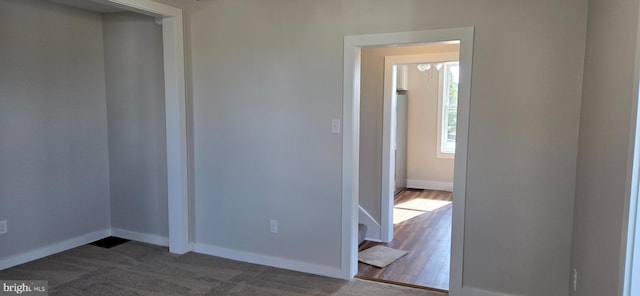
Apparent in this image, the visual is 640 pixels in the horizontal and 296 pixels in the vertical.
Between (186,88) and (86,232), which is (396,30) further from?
(86,232)

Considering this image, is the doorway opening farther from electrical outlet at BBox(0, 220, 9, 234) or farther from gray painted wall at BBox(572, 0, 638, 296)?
electrical outlet at BBox(0, 220, 9, 234)

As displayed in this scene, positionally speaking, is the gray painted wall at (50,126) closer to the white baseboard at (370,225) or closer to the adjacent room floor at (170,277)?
the adjacent room floor at (170,277)

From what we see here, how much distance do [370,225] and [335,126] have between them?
164 cm

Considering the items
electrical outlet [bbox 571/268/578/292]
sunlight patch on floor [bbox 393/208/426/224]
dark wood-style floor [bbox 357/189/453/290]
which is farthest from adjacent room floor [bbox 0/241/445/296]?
sunlight patch on floor [bbox 393/208/426/224]

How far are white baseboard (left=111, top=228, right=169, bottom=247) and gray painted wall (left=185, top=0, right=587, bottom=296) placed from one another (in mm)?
509

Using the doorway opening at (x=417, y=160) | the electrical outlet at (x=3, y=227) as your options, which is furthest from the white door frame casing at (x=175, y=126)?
the doorway opening at (x=417, y=160)

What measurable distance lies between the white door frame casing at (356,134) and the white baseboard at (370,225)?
3.57 feet

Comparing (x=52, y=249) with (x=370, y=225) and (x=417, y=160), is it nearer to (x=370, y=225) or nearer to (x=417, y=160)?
(x=370, y=225)

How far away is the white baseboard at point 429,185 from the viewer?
730 cm

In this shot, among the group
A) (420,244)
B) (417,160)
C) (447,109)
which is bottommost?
(420,244)

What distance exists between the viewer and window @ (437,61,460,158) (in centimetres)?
720

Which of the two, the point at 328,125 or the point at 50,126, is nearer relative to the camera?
the point at 328,125

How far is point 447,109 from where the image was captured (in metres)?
7.28

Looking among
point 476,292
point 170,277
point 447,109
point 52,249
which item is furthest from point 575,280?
point 447,109
